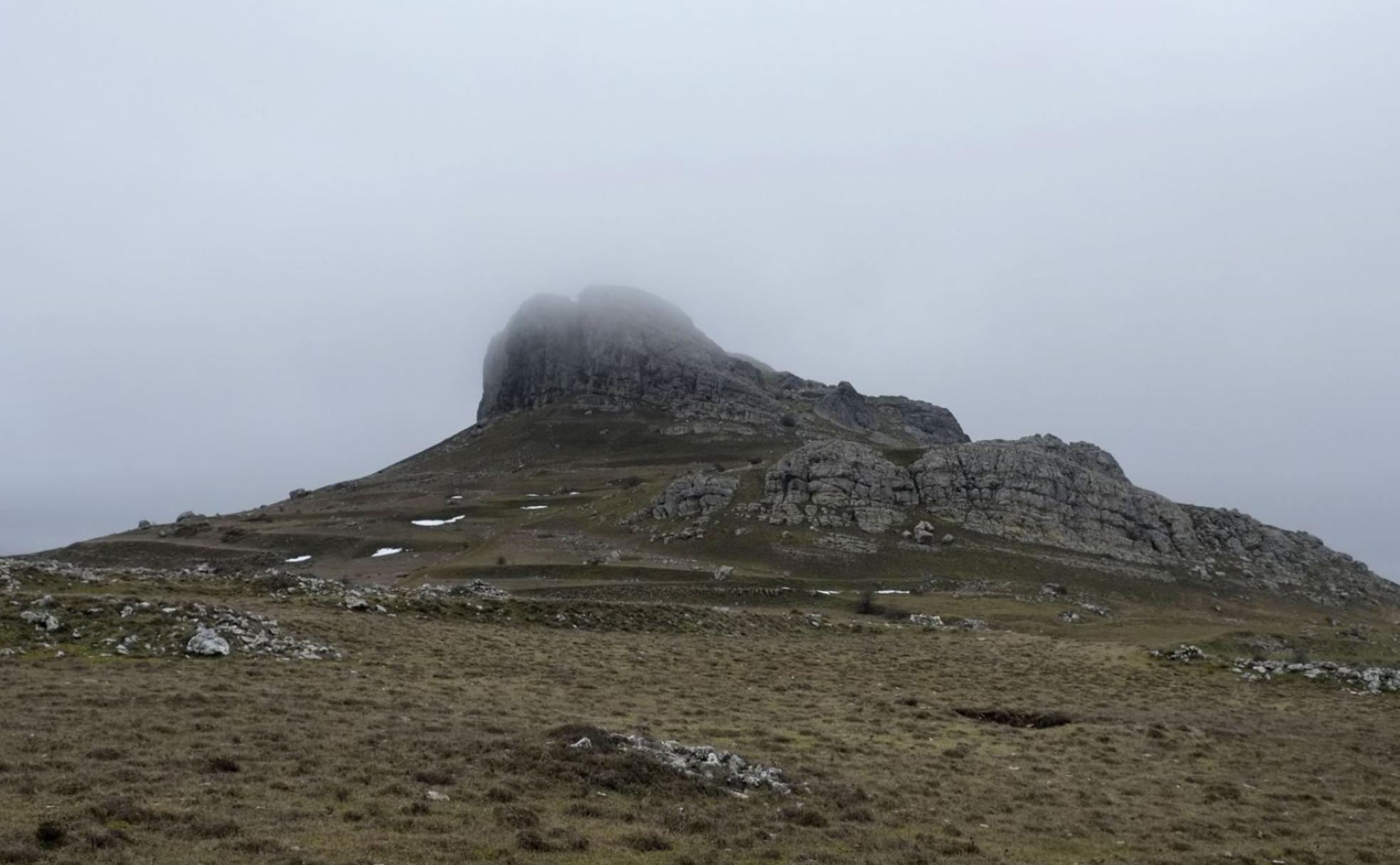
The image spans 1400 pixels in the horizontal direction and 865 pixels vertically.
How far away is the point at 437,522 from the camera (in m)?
119

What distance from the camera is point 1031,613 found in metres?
71.4

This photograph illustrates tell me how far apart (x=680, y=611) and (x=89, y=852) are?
131 ft

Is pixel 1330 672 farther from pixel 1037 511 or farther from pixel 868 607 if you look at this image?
pixel 1037 511

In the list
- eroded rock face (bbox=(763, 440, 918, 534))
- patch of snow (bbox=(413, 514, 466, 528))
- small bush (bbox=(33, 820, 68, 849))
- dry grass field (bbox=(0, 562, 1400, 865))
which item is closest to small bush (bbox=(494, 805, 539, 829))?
dry grass field (bbox=(0, 562, 1400, 865))

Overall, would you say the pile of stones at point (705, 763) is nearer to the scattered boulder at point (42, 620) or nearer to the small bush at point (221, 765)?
the small bush at point (221, 765)

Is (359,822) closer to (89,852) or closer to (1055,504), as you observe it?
(89,852)

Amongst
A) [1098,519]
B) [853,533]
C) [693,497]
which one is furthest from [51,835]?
[1098,519]

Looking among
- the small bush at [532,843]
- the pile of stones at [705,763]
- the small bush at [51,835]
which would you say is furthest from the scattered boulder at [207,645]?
the small bush at [532,843]

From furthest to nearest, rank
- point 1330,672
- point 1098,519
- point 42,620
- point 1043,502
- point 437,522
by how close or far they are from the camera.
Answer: point 437,522
point 1098,519
point 1043,502
point 1330,672
point 42,620

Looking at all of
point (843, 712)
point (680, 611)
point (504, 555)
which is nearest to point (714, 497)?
point (504, 555)

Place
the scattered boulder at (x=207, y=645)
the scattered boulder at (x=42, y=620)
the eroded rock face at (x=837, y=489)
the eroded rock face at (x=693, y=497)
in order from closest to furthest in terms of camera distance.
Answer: the scattered boulder at (x=207, y=645) < the scattered boulder at (x=42, y=620) < the eroded rock face at (x=837, y=489) < the eroded rock face at (x=693, y=497)

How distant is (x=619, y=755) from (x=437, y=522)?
348 feet

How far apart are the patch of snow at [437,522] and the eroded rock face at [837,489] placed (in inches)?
1807

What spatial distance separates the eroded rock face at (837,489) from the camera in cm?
9650
